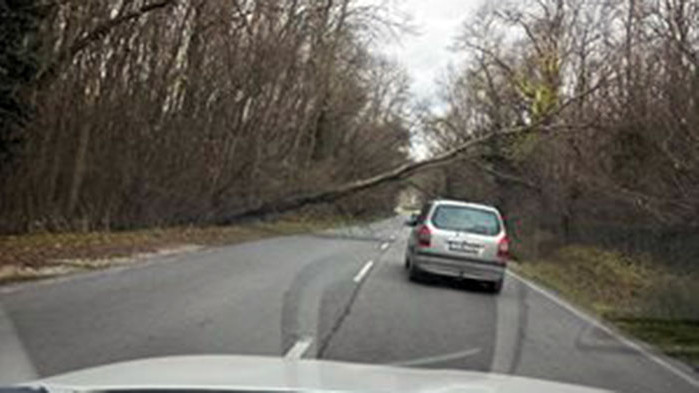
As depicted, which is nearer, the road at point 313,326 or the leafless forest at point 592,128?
the road at point 313,326

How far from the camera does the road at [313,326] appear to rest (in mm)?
8594

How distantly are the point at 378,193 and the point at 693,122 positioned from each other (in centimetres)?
3032

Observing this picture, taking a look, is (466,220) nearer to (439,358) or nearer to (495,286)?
(495,286)

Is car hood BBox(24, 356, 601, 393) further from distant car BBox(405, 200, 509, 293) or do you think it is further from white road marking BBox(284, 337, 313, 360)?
distant car BBox(405, 200, 509, 293)

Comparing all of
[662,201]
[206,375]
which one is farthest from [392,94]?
[206,375]

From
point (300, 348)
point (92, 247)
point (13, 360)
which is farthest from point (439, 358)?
point (92, 247)

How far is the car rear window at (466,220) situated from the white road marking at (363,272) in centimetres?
199

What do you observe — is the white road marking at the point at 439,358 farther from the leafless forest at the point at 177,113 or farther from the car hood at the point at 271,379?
the leafless forest at the point at 177,113

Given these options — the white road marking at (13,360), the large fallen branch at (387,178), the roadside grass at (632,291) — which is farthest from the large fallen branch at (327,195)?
the white road marking at (13,360)

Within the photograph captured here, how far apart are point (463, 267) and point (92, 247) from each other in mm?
9859

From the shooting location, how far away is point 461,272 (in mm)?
16188

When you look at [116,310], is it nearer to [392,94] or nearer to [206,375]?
[206,375]

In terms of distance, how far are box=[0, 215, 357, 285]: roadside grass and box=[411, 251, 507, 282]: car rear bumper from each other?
21.8ft

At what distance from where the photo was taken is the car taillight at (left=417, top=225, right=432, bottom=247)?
16422 millimetres
